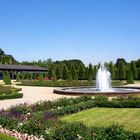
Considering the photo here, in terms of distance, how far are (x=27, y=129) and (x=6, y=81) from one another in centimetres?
3518

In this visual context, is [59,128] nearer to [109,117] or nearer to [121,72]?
[109,117]

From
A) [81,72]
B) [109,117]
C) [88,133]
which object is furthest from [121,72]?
[88,133]

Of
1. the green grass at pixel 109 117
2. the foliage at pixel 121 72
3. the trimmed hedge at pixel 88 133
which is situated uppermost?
the foliage at pixel 121 72

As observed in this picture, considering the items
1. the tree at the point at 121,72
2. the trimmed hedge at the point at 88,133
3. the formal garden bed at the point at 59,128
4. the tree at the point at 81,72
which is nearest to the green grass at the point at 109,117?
the formal garden bed at the point at 59,128

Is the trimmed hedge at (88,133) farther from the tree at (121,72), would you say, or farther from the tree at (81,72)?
the tree at (81,72)

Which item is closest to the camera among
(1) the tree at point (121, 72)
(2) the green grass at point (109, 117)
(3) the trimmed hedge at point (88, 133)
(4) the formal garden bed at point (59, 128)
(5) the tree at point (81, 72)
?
(3) the trimmed hedge at point (88, 133)

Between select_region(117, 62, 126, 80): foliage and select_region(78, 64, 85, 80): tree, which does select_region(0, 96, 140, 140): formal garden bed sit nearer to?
select_region(117, 62, 126, 80): foliage

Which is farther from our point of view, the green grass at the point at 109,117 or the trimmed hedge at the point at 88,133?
the green grass at the point at 109,117

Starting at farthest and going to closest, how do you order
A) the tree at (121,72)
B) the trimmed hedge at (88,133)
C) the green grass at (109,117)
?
the tree at (121,72) → the green grass at (109,117) → the trimmed hedge at (88,133)

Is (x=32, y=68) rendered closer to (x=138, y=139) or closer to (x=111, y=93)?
(x=111, y=93)

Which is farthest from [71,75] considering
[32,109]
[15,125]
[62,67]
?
[15,125]

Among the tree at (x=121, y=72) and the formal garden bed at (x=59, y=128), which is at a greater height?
the tree at (x=121, y=72)

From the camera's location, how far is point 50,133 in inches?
327

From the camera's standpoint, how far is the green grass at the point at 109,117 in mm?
12117
